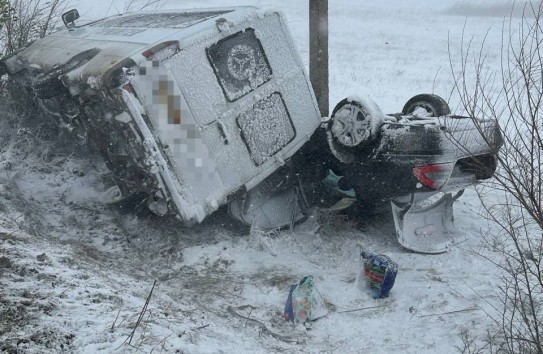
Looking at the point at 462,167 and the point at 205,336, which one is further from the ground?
the point at 205,336

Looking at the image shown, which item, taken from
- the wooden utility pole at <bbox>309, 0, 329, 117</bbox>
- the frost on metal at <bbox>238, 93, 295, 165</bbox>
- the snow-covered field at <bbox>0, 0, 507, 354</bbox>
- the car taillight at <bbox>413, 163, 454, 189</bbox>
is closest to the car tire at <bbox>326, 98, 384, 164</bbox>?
the frost on metal at <bbox>238, 93, 295, 165</bbox>

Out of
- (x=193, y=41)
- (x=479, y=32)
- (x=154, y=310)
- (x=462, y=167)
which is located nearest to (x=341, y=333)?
(x=154, y=310)

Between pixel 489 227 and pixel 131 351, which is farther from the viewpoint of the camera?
pixel 489 227

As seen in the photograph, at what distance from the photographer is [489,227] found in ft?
18.0

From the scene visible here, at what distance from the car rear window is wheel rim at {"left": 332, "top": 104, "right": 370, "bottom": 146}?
5.09 ft

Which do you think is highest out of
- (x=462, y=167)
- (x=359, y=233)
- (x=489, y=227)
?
(x=462, y=167)

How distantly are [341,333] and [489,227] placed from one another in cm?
249

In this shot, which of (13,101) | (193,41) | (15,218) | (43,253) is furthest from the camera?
(13,101)

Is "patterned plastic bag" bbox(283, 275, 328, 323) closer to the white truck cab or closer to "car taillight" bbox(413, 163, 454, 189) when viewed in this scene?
the white truck cab

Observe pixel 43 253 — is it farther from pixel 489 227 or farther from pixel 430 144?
pixel 489 227

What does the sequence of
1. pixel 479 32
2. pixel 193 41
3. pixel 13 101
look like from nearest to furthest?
pixel 193 41 < pixel 13 101 < pixel 479 32

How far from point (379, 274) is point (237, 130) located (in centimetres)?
173

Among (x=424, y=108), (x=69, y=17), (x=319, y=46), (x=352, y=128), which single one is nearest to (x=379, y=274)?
(x=352, y=128)

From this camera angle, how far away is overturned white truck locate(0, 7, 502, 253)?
4.12 meters
